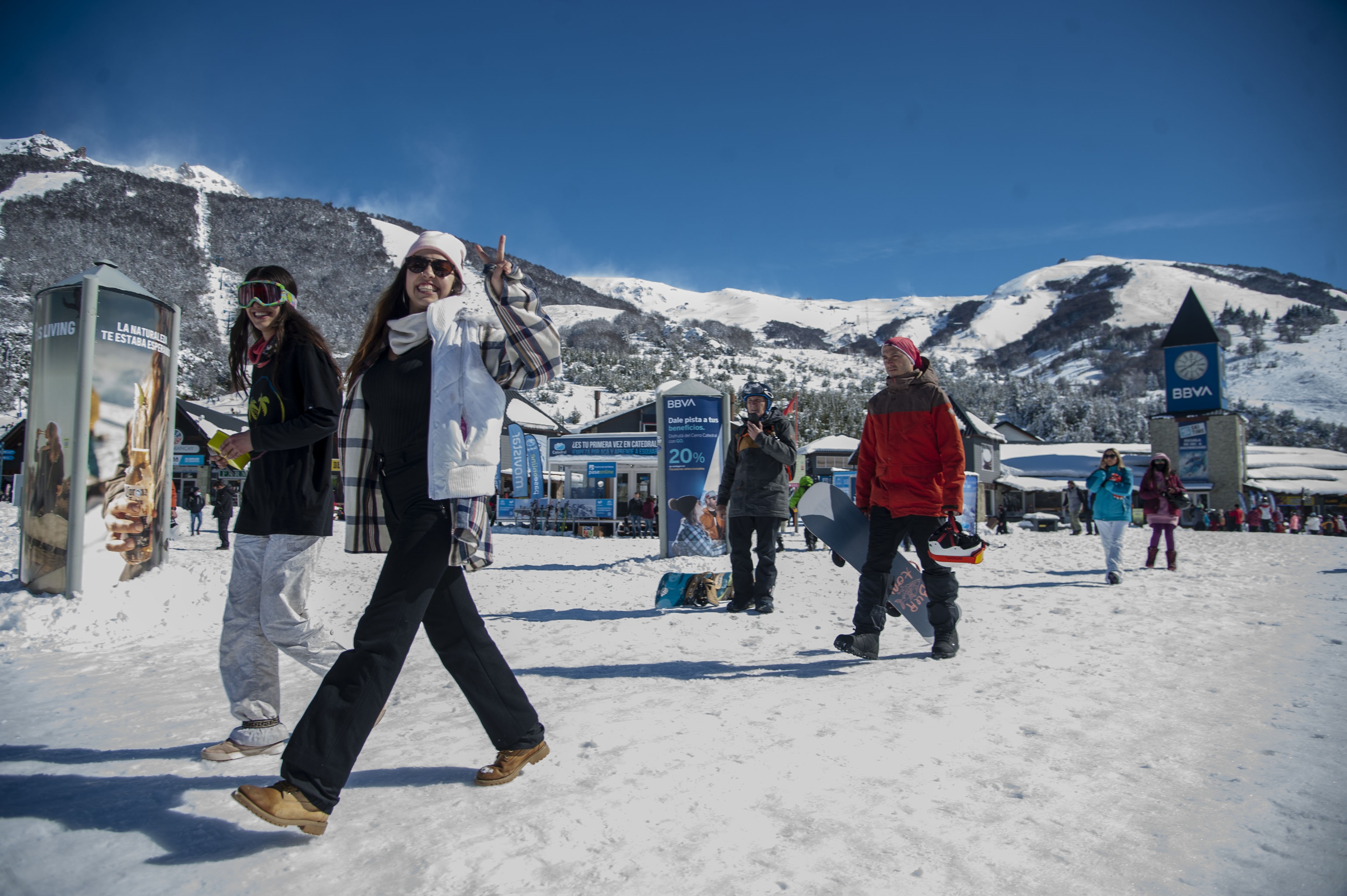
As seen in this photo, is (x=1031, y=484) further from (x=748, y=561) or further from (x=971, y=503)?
(x=748, y=561)

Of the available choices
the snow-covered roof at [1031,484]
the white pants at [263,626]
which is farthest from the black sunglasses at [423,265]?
the snow-covered roof at [1031,484]

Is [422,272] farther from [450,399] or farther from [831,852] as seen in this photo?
[831,852]

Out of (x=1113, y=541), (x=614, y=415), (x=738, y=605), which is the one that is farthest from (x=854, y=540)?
(x=614, y=415)

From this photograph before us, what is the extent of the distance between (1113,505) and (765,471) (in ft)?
15.0

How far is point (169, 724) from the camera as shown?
2.66 m

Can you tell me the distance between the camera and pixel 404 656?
1.79 metres

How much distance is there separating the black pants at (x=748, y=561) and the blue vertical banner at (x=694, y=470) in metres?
4.86

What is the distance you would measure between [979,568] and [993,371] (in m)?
129

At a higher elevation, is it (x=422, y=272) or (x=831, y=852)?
(x=422, y=272)

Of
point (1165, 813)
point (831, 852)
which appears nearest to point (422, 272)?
point (831, 852)

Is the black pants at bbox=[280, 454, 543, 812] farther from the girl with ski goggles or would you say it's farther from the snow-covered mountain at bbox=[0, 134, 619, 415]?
the snow-covered mountain at bbox=[0, 134, 619, 415]

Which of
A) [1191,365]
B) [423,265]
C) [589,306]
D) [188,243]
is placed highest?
[188,243]

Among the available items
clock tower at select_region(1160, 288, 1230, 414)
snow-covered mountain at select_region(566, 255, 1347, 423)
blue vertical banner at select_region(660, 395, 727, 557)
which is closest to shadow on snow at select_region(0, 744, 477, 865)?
blue vertical banner at select_region(660, 395, 727, 557)

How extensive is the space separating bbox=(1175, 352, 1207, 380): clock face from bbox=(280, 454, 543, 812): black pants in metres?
44.5
